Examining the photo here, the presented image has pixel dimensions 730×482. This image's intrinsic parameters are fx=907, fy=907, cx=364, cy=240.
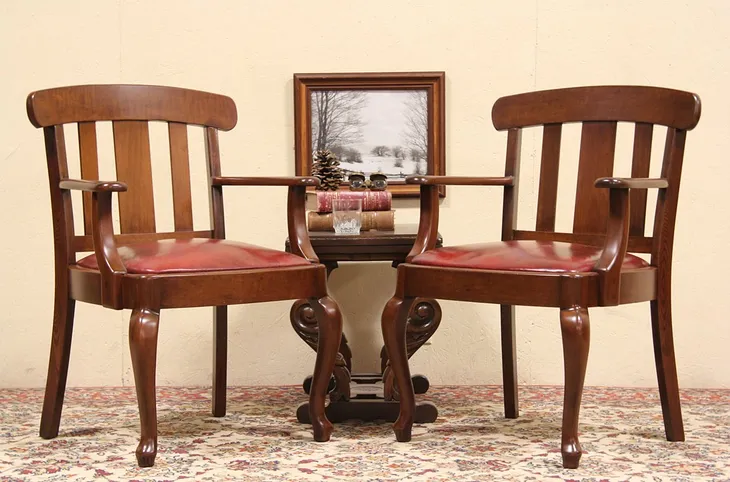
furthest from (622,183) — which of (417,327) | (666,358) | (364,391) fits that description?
(364,391)

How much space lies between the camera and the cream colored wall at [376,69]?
128 inches

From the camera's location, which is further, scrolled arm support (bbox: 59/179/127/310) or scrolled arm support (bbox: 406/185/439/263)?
scrolled arm support (bbox: 406/185/439/263)

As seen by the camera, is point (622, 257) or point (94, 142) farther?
point (94, 142)

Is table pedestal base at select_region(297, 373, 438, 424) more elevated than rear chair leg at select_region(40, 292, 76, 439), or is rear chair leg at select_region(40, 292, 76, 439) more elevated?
rear chair leg at select_region(40, 292, 76, 439)

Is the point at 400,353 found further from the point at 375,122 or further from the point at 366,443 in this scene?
the point at 375,122

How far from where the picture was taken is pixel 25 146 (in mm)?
3289

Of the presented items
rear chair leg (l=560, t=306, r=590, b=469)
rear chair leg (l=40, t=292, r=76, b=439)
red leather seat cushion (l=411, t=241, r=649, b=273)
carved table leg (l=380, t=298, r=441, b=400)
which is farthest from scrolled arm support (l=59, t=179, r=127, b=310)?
rear chair leg (l=560, t=306, r=590, b=469)

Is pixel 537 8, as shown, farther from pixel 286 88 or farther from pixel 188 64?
pixel 188 64

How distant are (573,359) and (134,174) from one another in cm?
129

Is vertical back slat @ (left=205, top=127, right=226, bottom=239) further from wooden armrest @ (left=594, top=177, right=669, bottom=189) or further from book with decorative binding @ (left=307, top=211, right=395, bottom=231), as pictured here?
wooden armrest @ (left=594, top=177, right=669, bottom=189)

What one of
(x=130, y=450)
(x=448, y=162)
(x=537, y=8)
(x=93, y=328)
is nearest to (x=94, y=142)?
(x=130, y=450)

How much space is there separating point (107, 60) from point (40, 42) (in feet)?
0.82

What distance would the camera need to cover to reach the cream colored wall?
10.6 ft

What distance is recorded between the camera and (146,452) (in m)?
2.14
